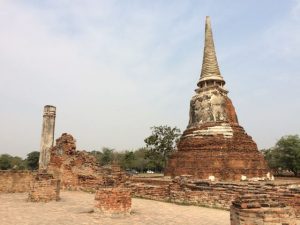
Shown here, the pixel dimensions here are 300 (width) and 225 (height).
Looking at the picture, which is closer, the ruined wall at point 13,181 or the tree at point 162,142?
the ruined wall at point 13,181

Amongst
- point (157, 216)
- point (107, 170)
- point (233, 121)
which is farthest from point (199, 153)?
point (157, 216)

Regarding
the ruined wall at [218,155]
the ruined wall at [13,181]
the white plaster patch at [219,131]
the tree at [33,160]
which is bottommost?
the ruined wall at [13,181]

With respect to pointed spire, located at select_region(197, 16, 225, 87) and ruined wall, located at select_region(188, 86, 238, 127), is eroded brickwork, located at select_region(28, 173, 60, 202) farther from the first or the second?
pointed spire, located at select_region(197, 16, 225, 87)

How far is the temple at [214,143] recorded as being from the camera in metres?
17.5

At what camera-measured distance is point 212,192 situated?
30.5 ft

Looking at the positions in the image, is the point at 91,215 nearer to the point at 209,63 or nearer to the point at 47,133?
the point at 47,133

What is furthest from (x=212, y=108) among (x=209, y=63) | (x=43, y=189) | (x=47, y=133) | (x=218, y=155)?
(x=43, y=189)

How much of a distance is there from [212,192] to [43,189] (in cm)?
520

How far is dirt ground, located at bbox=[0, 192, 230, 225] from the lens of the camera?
6375 mm

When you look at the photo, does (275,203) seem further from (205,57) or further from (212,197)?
(205,57)

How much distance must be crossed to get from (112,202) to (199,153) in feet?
38.0

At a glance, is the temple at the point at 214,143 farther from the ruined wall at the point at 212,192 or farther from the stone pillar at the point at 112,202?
the stone pillar at the point at 112,202

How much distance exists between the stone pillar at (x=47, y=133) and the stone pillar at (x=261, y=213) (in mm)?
11723

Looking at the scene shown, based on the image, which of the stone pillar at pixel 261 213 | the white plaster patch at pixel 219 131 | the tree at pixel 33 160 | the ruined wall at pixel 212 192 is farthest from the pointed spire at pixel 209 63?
the tree at pixel 33 160
